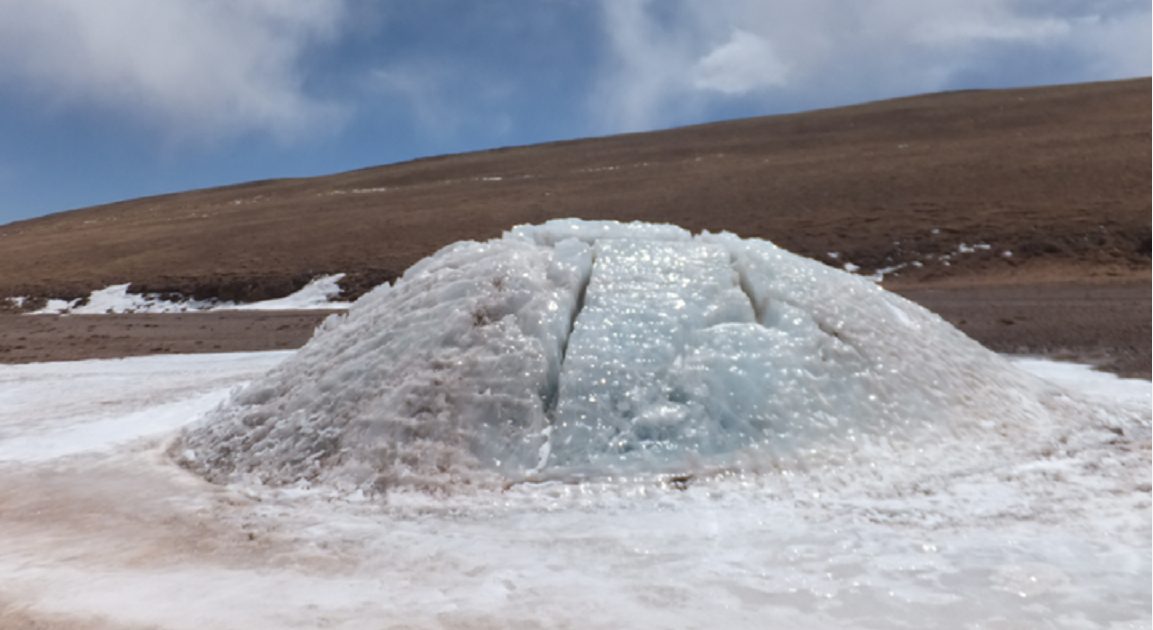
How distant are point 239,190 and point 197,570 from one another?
53305mm

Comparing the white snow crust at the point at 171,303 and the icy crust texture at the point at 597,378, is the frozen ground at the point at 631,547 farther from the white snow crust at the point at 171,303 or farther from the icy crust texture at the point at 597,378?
the white snow crust at the point at 171,303

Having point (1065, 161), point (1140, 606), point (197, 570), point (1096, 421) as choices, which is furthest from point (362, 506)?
point (1065, 161)

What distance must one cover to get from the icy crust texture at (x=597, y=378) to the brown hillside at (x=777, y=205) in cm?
1509

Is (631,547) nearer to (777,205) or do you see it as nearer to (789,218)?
(789,218)

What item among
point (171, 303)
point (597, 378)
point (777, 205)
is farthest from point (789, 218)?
point (597, 378)

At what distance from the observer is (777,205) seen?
2788cm

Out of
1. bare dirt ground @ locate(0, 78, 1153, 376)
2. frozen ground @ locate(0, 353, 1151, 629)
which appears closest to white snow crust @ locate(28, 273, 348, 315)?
bare dirt ground @ locate(0, 78, 1153, 376)

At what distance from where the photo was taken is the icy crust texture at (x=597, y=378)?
5.12 metres

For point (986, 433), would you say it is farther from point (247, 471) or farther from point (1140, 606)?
point (247, 471)

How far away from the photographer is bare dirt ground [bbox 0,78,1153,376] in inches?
582

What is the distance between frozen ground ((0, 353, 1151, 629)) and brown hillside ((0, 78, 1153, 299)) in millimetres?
16151

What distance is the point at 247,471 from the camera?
542 cm

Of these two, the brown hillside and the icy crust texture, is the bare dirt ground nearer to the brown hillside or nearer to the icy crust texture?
the brown hillside

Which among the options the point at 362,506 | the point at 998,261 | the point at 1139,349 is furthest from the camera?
the point at 998,261
